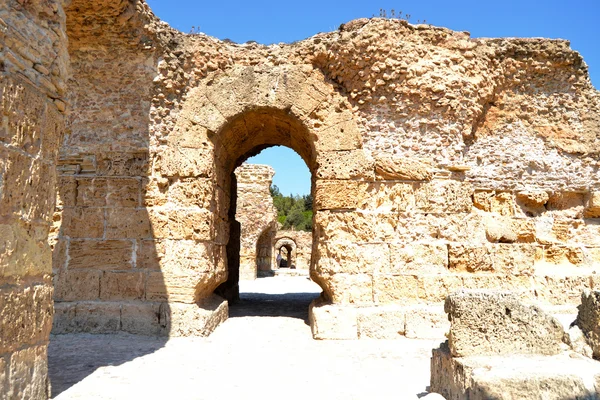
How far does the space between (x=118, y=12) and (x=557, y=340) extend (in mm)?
5401

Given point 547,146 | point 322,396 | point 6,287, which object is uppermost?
point 547,146

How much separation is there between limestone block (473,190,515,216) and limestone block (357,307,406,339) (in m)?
1.75

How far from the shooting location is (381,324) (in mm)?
5203

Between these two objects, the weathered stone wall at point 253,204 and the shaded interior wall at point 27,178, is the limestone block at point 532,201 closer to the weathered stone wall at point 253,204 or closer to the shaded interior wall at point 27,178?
the shaded interior wall at point 27,178

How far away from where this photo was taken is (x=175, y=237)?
216 inches

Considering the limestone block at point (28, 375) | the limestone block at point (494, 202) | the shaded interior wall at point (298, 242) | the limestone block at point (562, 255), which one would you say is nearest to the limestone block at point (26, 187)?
the limestone block at point (28, 375)

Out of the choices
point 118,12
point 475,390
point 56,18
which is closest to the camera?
point 475,390

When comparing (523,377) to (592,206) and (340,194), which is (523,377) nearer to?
(340,194)

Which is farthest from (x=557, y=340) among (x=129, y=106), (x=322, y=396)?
(x=129, y=106)

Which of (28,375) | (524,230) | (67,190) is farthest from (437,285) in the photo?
(67,190)

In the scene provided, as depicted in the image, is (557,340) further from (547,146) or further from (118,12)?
(118,12)

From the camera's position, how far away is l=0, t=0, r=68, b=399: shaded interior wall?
259 centimetres

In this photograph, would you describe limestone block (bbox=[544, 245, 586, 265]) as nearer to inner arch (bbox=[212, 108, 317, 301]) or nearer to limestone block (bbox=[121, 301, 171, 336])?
inner arch (bbox=[212, 108, 317, 301])

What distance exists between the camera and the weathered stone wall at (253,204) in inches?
652
